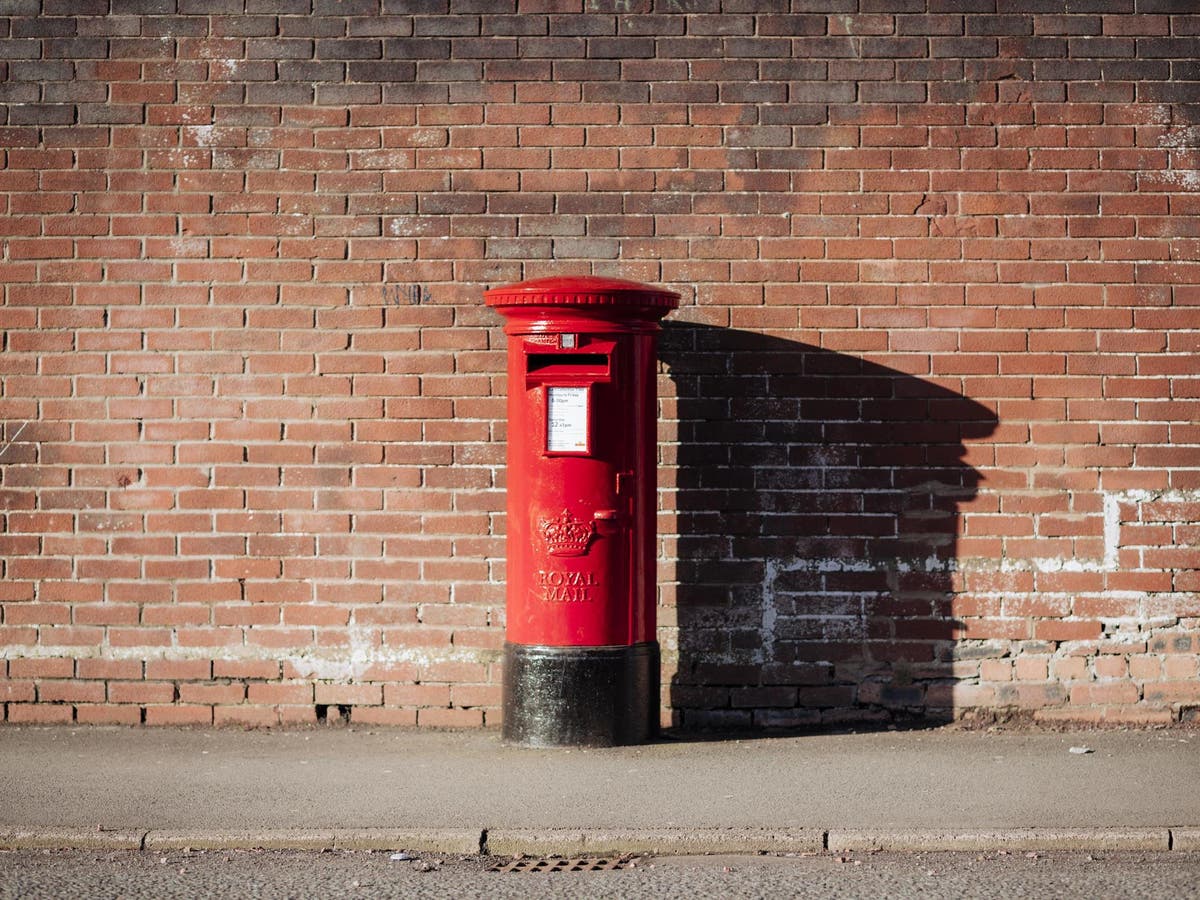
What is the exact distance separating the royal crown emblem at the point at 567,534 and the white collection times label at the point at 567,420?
30cm

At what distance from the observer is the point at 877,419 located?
6.94 metres

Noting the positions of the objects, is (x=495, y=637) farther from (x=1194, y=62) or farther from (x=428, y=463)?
(x=1194, y=62)

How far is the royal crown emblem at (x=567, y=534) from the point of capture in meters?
6.12

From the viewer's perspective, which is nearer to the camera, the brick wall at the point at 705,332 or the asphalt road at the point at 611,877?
the asphalt road at the point at 611,877

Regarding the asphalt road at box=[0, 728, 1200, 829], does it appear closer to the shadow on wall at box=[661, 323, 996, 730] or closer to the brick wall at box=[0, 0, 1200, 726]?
the shadow on wall at box=[661, 323, 996, 730]

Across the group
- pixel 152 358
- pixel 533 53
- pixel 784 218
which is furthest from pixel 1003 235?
pixel 152 358

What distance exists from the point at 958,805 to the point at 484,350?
3.22m

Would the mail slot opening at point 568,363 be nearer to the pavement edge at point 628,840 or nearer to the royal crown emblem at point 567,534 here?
the royal crown emblem at point 567,534

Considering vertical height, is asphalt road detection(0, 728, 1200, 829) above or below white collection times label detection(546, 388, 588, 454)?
below

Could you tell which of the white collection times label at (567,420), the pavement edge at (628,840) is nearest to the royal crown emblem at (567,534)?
the white collection times label at (567,420)

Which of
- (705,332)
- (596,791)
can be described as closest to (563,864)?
(596,791)

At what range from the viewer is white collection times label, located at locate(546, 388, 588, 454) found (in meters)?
6.10

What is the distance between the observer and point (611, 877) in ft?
15.0

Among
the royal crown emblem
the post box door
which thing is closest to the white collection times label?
the post box door
